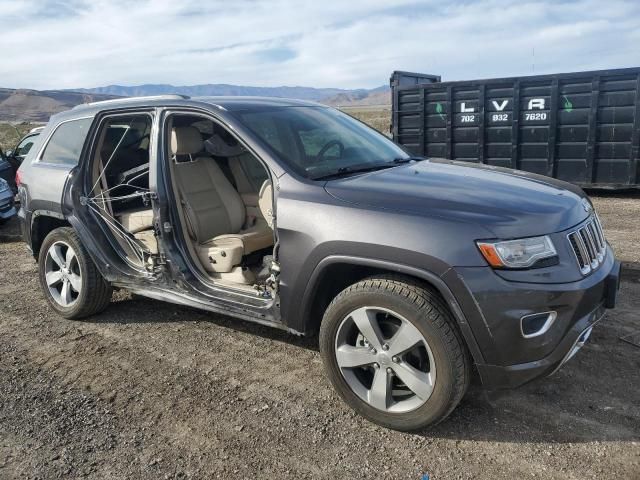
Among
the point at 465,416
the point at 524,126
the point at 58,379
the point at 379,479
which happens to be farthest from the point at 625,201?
the point at 58,379

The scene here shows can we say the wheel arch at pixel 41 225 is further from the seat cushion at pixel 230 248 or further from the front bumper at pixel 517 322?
the front bumper at pixel 517 322

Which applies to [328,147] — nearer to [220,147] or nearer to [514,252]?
[220,147]

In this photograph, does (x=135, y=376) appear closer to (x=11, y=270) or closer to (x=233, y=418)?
(x=233, y=418)

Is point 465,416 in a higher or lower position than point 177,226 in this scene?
lower

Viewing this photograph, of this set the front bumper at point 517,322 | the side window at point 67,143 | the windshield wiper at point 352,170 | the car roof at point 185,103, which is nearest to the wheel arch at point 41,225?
the side window at point 67,143

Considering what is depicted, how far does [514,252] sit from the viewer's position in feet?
8.59

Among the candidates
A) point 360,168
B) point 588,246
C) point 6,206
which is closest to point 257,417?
point 360,168

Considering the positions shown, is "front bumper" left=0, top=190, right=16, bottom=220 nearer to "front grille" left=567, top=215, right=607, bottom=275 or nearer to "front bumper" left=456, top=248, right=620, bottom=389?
"front bumper" left=456, top=248, right=620, bottom=389

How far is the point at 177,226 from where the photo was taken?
3.91 meters

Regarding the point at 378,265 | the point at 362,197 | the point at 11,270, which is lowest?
the point at 11,270

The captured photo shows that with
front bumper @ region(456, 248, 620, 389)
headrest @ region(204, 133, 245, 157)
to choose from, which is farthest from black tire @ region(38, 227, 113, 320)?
front bumper @ region(456, 248, 620, 389)

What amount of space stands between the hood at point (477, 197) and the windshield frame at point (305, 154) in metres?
0.17

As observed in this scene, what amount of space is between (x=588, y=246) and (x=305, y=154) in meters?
1.78

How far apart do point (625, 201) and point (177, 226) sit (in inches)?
328
